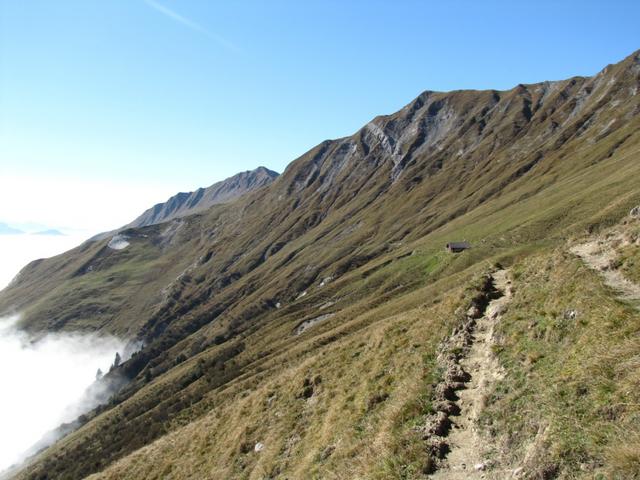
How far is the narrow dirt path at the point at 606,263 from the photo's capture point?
1630 cm

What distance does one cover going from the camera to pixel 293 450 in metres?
21.0

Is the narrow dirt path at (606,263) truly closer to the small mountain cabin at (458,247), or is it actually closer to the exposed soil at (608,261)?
the exposed soil at (608,261)

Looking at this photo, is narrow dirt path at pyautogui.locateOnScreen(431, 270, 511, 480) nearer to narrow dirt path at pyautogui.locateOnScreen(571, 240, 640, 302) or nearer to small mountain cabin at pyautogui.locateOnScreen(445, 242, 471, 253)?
narrow dirt path at pyautogui.locateOnScreen(571, 240, 640, 302)

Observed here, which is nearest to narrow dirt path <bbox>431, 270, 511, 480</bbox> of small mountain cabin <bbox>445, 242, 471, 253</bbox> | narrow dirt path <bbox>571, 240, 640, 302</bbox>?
narrow dirt path <bbox>571, 240, 640, 302</bbox>

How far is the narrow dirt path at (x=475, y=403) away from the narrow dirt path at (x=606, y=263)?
4494 millimetres

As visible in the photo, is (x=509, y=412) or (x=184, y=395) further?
(x=184, y=395)

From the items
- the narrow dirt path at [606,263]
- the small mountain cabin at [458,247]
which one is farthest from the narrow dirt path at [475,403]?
the small mountain cabin at [458,247]

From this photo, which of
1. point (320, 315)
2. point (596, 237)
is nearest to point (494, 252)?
point (320, 315)

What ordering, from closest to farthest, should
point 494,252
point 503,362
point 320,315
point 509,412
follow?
point 509,412, point 503,362, point 494,252, point 320,315

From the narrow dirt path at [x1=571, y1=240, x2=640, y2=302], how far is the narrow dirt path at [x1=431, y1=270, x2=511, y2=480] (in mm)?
4494

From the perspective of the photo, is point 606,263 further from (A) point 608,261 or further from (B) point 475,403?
(B) point 475,403

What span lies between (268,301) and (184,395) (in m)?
81.9

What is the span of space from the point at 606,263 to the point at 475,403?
1001 cm

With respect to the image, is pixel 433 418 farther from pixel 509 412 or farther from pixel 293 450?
pixel 293 450
